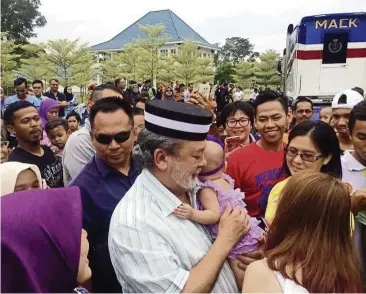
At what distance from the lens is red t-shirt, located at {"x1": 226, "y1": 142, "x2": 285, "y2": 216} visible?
120 inches

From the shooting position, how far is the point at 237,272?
2027mm

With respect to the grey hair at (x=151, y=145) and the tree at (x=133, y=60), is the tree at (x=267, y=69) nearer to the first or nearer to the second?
the tree at (x=133, y=60)

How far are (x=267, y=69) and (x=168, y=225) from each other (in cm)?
4405

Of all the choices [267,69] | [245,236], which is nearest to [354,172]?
[245,236]

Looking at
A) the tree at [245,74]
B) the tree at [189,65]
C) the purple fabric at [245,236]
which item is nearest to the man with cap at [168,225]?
the purple fabric at [245,236]

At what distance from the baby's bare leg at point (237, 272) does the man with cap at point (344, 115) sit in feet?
7.02

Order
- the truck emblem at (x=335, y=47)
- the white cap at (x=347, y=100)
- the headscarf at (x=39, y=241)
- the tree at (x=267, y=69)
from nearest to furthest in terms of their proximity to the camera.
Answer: the headscarf at (x=39, y=241) → the white cap at (x=347, y=100) → the truck emblem at (x=335, y=47) → the tree at (x=267, y=69)

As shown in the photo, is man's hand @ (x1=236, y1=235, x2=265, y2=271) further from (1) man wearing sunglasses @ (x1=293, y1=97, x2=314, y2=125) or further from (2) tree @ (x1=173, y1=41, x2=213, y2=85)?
(2) tree @ (x1=173, y1=41, x2=213, y2=85)

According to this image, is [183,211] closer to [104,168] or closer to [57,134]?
[104,168]

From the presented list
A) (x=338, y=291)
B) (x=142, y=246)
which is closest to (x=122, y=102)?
(x=142, y=246)

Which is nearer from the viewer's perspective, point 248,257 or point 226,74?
point 248,257

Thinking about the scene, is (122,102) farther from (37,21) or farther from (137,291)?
(37,21)

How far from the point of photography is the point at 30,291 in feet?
4.92

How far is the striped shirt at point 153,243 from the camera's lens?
1.64 meters
